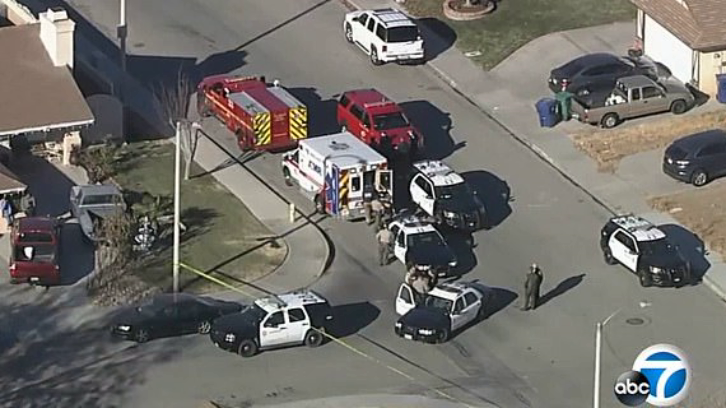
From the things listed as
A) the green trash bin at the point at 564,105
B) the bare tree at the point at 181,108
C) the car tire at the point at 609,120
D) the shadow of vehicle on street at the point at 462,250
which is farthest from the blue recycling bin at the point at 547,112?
the bare tree at the point at 181,108

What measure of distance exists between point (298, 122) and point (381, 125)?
9.34 feet

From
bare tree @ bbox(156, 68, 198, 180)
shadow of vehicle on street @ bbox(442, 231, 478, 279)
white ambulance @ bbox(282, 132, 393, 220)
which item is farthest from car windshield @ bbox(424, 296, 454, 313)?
bare tree @ bbox(156, 68, 198, 180)

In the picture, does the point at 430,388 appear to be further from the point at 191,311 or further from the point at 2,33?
the point at 2,33

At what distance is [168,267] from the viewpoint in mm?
57625

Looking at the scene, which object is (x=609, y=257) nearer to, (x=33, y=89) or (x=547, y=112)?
(x=547, y=112)

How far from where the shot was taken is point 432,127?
2692 inches

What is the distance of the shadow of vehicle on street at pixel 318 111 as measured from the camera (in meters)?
68.0

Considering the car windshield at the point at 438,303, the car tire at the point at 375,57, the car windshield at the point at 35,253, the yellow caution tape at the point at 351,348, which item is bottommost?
the yellow caution tape at the point at 351,348

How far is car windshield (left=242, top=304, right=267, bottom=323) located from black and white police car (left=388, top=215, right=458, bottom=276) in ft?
19.5

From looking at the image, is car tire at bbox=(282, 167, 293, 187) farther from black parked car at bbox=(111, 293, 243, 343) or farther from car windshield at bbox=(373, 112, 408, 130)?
black parked car at bbox=(111, 293, 243, 343)

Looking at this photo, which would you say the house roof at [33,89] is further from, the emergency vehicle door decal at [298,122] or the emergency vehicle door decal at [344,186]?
the emergency vehicle door decal at [344,186]

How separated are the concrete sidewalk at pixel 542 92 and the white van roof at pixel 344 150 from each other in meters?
7.03

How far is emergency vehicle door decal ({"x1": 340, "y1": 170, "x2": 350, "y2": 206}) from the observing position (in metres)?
60.8

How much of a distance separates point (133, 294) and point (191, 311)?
313 cm
